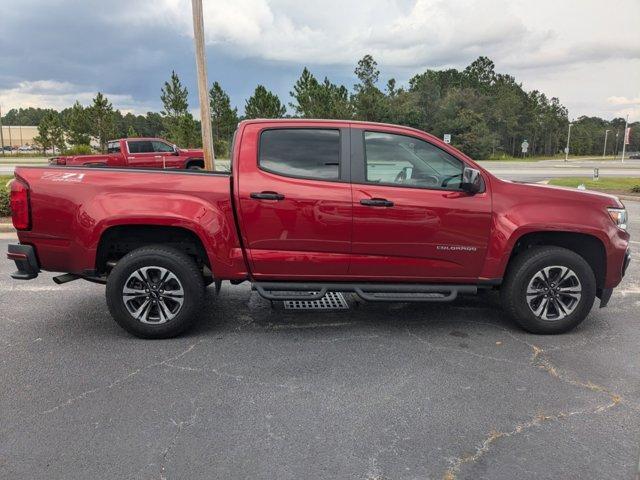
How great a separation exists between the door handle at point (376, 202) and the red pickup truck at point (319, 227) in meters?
0.01

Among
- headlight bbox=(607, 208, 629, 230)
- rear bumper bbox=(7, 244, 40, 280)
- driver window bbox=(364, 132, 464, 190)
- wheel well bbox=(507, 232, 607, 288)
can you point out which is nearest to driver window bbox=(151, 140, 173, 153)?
rear bumper bbox=(7, 244, 40, 280)

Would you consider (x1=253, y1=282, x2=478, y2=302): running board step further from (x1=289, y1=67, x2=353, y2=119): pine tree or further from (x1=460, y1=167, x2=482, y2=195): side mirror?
(x1=289, y1=67, x2=353, y2=119): pine tree

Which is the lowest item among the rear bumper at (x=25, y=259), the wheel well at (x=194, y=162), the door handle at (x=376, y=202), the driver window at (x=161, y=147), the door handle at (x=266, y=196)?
the rear bumper at (x=25, y=259)

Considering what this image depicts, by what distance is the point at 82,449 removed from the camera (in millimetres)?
2840

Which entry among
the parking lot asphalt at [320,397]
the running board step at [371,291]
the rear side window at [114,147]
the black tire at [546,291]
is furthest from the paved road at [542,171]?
the parking lot asphalt at [320,397]

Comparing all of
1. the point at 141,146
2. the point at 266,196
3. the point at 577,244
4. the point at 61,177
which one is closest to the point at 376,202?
the point at 266,196

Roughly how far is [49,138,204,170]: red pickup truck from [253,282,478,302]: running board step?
50.0 feet

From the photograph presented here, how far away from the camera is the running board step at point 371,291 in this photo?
4406 millimetres

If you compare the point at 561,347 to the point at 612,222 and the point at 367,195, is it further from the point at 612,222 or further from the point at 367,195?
the point at 367,195

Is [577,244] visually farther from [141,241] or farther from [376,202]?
[141,241]

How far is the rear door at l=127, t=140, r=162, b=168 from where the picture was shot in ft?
61.8

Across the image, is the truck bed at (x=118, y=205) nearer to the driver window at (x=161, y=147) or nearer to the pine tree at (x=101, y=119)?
the driver window at (x=161, y=147)

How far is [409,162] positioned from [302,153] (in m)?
0.94

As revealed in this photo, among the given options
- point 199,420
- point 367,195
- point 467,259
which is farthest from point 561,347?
point 199,420
